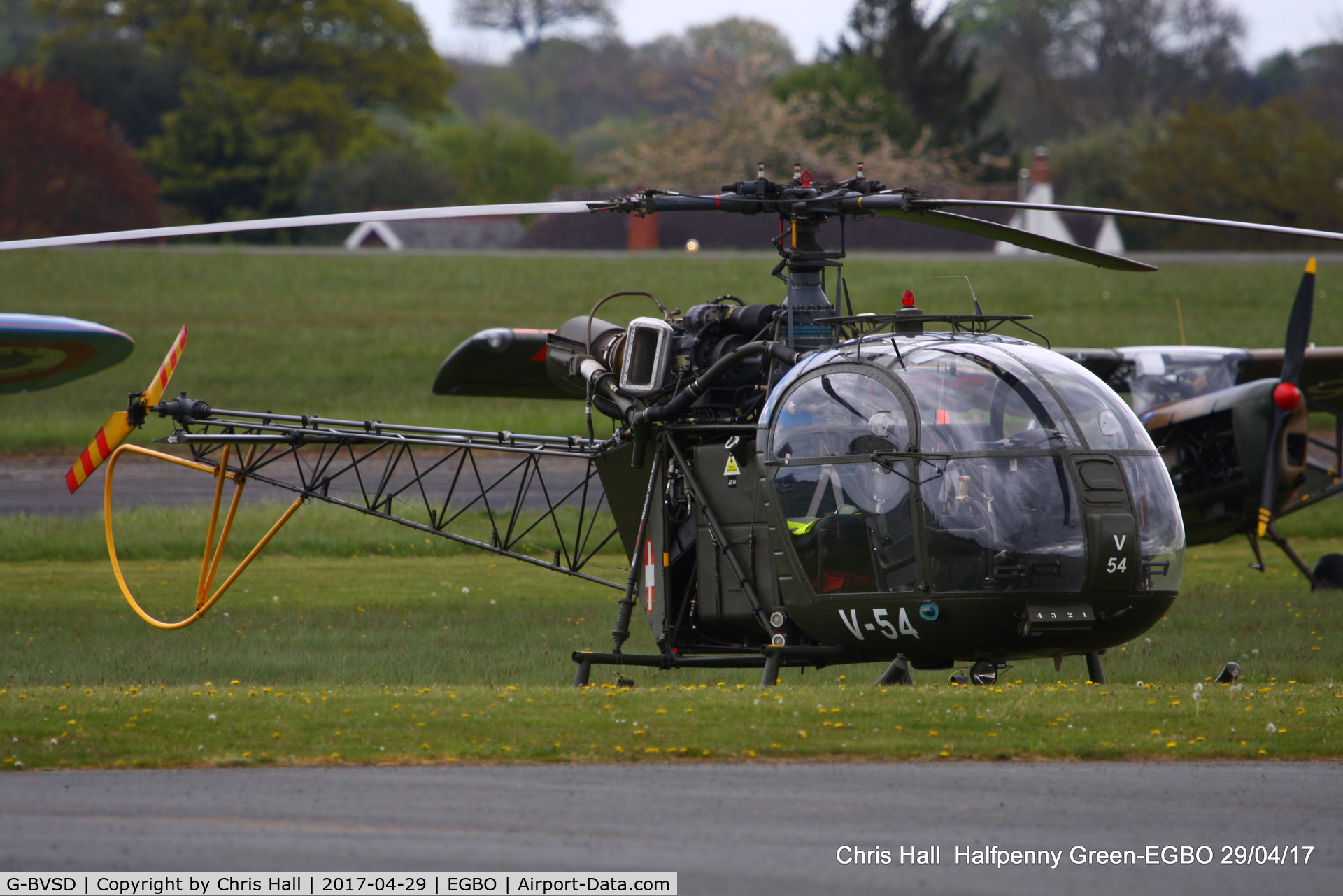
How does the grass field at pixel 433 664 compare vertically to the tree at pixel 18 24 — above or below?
below

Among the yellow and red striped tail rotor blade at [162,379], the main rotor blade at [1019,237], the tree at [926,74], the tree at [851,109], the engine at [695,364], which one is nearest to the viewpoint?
the main rotor blade at [1019,237]

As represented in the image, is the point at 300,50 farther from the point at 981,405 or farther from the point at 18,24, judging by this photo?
the point at 981,405

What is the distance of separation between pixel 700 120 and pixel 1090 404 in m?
71.7

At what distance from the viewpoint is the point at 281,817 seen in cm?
636

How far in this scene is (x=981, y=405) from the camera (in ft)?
29.9

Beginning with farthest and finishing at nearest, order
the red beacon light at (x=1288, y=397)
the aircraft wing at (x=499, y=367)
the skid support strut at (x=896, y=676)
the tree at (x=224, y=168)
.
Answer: the tree at (x=224, y=168) → the red beacon light at (x=1288, y=397) → the aircraft wing at (x=499, y=367) → the skid support strut at (x=896, y=676)

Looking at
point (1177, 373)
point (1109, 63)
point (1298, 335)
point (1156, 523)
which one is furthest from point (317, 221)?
point (1109, 63)

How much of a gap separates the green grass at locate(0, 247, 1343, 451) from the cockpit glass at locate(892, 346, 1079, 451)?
23825 millimetres

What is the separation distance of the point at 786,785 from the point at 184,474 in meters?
26.4

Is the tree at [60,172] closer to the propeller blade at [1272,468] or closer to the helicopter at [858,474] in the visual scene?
the propeller blade at [1272,468]

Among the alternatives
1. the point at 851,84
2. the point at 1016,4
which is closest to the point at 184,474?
the point at 851,84

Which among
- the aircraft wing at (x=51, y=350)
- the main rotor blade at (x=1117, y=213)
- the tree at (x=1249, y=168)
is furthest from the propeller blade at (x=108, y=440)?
the tree at (x=1249, y=168)

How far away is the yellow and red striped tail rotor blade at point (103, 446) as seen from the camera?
13695mm

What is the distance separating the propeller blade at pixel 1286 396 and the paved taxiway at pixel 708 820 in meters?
9.35
